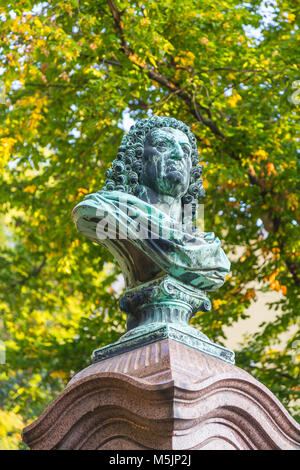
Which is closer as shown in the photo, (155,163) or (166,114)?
(155,163)

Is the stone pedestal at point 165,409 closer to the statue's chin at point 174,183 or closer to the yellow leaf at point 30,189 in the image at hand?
the statue's chin at point 174,183

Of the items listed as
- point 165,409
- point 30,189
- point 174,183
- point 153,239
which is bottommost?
point 165,409

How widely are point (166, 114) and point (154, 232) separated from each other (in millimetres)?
4557

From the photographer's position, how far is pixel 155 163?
5328 mm

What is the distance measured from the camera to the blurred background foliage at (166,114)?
8.95 metres

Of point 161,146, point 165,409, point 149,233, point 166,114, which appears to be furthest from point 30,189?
point 165,409

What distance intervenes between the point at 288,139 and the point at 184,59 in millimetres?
1579

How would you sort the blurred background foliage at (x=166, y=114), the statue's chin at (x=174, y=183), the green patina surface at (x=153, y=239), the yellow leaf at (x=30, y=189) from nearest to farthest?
1. the green patina surface at (x=153, y=239)
2. the statue's chin at (x=174, y=183)
3. the blurred background foliage at (x=166, y=114)
4. the yellow leaf at (x=30, y=189)

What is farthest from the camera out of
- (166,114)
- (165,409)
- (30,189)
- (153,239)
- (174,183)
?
(30,189)

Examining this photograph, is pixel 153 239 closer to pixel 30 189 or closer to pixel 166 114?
pixel 166 114

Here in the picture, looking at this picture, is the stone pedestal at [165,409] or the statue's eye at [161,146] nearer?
the stone pedestal at [165,409]

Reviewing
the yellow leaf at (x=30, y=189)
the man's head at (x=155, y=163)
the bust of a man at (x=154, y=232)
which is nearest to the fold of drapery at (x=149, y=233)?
the bust of a man at (x=154, y=232)

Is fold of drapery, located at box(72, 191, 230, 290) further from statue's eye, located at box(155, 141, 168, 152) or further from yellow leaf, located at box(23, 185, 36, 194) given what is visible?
yellow leaf, located at box(23, 185, 36, 194)
